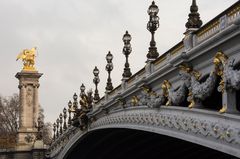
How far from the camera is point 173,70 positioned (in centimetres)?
1816

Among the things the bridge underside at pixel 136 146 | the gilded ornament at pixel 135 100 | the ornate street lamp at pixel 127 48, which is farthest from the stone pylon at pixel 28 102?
the gilded ornament at pixel 135 100

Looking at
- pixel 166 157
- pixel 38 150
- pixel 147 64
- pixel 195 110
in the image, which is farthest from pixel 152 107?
pixel 38 150

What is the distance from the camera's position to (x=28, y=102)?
2808 inches

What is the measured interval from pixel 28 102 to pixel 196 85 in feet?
186

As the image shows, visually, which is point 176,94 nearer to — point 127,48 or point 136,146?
point 127,48

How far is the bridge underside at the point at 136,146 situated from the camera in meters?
28.6

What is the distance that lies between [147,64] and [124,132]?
9906 mm

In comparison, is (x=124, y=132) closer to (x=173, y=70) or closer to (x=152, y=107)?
(x=152, y=107)

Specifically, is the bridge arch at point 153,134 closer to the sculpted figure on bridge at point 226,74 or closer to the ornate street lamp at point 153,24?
the sculpted figure on bridge at point 226,74

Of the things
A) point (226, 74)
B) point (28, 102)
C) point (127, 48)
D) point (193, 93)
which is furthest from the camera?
point (28, 102)

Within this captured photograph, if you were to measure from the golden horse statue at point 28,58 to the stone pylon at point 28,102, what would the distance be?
1901 mm

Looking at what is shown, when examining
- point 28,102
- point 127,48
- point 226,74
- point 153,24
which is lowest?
point 226,74

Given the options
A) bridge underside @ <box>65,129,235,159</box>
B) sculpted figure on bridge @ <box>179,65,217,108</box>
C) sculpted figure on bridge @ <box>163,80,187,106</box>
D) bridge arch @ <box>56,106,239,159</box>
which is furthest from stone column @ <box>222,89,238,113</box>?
bridge underside @ <box>65,129,235,159</box>

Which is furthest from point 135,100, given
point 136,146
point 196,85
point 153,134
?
point 136,146
